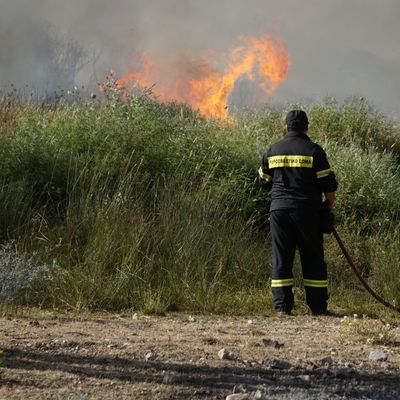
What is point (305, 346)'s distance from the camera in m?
6.14

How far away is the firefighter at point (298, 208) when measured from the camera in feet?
27.3

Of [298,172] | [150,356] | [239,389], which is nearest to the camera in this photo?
[239,389]

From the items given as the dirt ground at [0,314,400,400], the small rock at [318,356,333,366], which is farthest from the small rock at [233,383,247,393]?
the small rock at [318,356,333,366]

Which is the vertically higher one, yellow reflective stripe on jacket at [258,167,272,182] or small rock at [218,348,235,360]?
yellow reflective stripe on jacket at [258,167,272,182]

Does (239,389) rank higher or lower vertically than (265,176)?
lower

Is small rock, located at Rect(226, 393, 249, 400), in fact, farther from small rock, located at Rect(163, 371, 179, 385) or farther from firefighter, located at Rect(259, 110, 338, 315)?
firefighter, located at Rect(259, 110, 338, 315)

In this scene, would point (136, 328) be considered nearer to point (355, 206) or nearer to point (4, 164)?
point (4, 164)

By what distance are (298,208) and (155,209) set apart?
218cm

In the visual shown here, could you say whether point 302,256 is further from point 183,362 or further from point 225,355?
point 183,362

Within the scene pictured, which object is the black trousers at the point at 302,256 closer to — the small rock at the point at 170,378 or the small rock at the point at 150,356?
the small rock at the point at 150,356

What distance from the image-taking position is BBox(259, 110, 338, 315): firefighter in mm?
8312

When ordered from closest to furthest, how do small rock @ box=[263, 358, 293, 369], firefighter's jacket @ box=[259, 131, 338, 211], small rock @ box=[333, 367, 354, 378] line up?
small rock @ box=[333, 367, 354, 378], small rock @ box=[263, 358, 293, 369], firefighter's jacket @ box=[259, 131, 338, 211]

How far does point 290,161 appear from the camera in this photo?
836 centimetres

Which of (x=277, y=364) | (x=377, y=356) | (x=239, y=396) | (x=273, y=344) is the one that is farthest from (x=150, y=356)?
(x=377, y=356)
